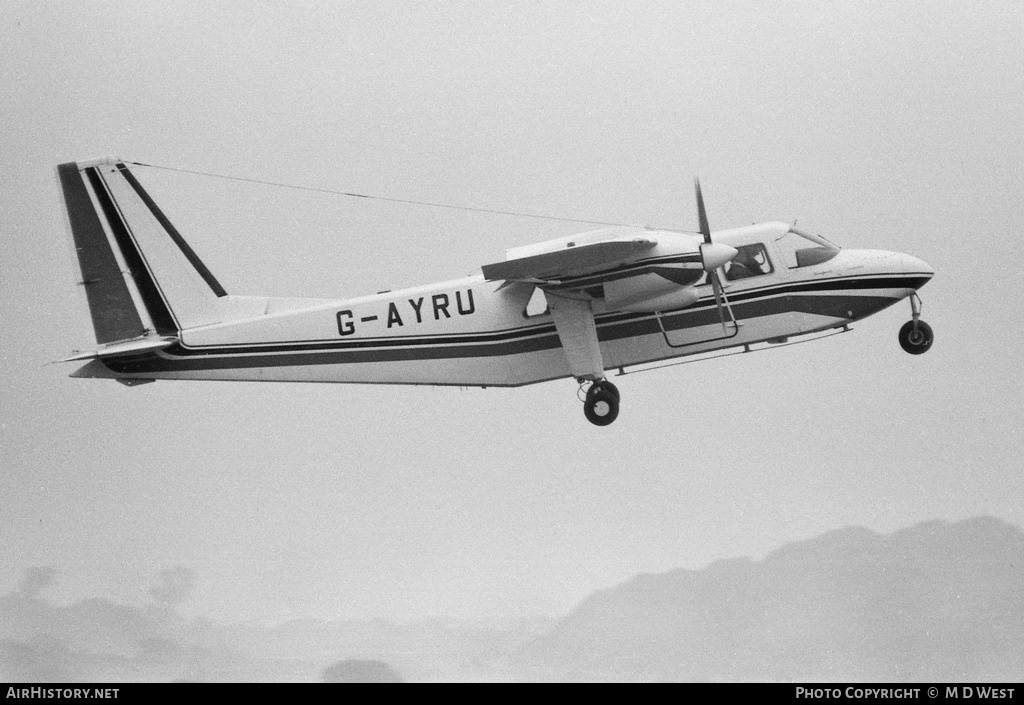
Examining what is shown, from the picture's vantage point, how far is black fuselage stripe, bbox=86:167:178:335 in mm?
22625

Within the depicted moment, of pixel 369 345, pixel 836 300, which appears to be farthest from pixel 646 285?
pixel 369 345

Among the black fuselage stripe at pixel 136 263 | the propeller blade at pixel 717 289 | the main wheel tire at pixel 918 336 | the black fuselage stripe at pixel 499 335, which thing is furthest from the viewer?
the black fuselage stripe at pixel 136 263

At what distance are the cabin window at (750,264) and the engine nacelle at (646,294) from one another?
2.74 feet

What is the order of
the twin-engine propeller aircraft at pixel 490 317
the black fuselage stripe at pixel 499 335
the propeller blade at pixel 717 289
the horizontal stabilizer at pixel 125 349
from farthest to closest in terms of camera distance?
1. the horizontal stabilizer at pixel 125 349
2. the black fuselage stripe at pixel 499 335
3. the twin-engine propeller aircraft at pixel 490 317
4. the propeller blade at pixel 717 289

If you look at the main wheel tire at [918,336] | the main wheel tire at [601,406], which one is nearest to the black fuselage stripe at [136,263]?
the main wheel tire at [601,406]

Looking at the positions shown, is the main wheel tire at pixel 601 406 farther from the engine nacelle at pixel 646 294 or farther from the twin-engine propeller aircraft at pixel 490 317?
the engine nacelle at pixel 646 294

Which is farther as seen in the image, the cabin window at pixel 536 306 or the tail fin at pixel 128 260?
the tail fin at pixel 128 260

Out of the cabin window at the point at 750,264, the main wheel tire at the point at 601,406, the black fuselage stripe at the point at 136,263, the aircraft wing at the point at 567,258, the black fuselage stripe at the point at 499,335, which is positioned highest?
the black fuselage stripe at the point at 136,263

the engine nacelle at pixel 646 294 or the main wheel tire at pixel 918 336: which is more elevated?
the engine nacelle at pixel 646 294

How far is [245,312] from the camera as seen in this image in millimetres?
22797

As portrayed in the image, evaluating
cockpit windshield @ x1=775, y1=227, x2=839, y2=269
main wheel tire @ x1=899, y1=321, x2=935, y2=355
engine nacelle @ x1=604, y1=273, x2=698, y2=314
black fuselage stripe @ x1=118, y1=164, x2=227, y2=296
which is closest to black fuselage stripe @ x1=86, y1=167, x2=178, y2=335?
black fuselage stripe @ x1=118, y1=164, x2=227, y2=296

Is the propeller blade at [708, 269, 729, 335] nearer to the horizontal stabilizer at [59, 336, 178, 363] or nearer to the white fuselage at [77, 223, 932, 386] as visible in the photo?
the white fuselage at [77, 223, 932, 386]

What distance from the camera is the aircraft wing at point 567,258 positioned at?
67.3 ft

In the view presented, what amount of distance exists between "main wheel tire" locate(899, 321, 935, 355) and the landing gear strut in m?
4.79
